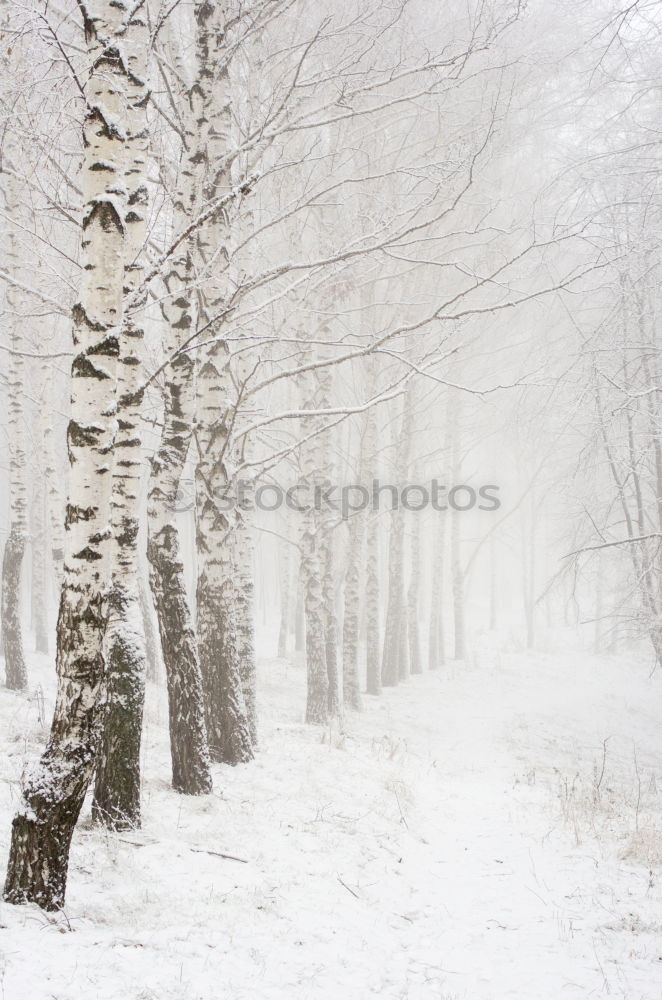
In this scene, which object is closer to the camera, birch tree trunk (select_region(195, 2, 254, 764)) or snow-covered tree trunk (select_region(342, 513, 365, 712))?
birch tree trunk (select_region(195, 2, 254, 764))

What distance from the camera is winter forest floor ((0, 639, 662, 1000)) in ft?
9.61

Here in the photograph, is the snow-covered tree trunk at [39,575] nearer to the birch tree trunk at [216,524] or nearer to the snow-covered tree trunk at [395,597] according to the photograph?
the snow-covered tree trunk at [395,597]

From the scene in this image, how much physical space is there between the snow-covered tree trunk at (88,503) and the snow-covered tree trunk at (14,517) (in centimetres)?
670

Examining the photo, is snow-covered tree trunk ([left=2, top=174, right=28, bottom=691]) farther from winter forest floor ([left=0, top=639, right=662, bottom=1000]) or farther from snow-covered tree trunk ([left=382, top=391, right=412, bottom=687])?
snow-covered tree trunk ([left=382, top=391, right=412, bottom=687])

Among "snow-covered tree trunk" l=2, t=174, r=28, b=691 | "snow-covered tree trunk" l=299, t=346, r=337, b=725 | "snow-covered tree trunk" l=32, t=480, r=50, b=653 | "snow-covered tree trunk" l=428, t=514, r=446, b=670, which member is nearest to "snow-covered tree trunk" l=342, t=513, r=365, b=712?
"snow-covered tree trunk" l=299, t=346, r=337, b=725

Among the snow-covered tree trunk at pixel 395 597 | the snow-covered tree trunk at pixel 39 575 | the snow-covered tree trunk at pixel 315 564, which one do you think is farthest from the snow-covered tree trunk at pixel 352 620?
the snow-covered tree trunk at pixel 39 575

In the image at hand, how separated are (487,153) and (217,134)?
18.3 ft

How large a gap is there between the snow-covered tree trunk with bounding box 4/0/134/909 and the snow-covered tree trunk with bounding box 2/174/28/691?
6.70 m

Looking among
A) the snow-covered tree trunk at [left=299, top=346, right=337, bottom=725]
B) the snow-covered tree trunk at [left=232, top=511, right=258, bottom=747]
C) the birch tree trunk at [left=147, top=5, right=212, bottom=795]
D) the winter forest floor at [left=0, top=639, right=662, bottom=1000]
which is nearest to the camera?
the winter forest floor at [left=0, top=639, right=662, bottom=1000]

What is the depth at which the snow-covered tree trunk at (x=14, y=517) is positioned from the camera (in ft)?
30.1

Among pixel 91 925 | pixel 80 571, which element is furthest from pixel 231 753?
pixel 80 571

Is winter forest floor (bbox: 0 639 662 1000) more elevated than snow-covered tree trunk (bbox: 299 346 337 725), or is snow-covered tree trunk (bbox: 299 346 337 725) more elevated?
snow-covered tree trunk (bbox: 299 346 337 725)

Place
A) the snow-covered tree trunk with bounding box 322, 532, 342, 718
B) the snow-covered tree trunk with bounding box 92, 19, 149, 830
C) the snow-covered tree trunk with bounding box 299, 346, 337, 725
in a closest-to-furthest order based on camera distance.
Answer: the snow-covered tree trunk with bounding box 92, 19, 149, 830 < the snow-covered tree trunk with bounding box 299, 346, 337, 725 < the snow-covered tree trunk with bounding box 322, 532, 342, 718

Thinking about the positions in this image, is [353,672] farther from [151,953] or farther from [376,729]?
[151,953]
